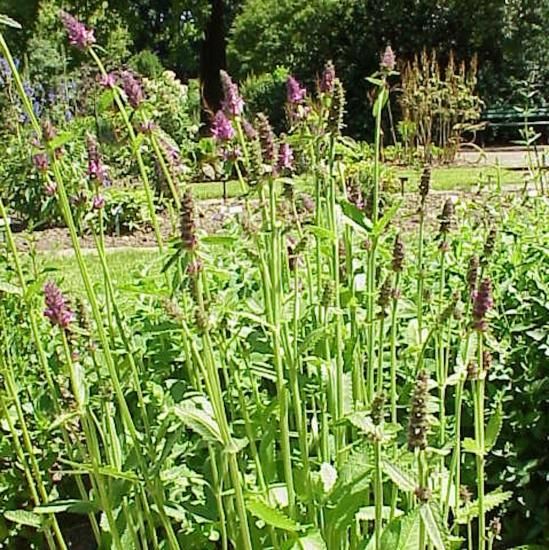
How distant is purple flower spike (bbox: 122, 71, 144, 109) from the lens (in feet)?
4.65

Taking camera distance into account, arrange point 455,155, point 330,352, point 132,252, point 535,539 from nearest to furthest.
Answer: point 330,352 → point 535,539 → point 132,252 → point 455,155

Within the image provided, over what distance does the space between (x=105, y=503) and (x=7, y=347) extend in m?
0.67

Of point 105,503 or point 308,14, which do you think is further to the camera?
point 308,14

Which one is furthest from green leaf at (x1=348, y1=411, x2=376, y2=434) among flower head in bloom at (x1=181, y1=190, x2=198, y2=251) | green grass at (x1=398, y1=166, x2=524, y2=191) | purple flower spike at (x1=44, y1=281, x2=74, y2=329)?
green grass at (x1=398, y1=166, x2=524, y2=191)

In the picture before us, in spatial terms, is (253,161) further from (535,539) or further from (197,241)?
(535,539)

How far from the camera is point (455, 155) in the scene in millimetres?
11062

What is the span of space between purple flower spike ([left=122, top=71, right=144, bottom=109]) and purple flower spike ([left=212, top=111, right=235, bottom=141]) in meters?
0.14

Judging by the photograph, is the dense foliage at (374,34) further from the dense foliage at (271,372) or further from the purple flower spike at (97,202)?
the purple flower spike at (97,202)

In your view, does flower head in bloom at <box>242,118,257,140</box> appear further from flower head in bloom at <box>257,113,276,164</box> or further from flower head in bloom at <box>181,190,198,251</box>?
flower head in bloom at <box>181,190,198,251</box>

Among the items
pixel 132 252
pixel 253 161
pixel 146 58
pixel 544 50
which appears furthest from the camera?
pixel 146 58

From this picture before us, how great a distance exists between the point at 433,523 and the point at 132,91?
820mm

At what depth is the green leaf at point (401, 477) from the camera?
3.83ft

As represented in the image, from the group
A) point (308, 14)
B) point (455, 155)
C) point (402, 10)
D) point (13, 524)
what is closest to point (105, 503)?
point (13, 524)

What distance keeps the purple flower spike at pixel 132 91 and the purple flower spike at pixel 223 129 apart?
0.14 metres
